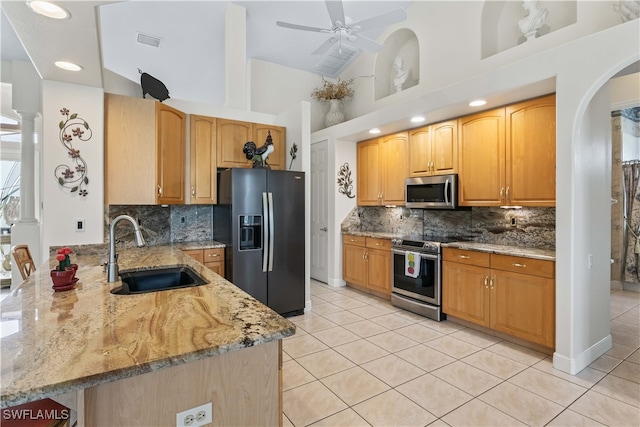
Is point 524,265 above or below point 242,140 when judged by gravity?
below

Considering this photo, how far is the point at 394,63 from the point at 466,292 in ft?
12.3

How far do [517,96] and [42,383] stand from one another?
3739 mm

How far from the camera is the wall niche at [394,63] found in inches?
193

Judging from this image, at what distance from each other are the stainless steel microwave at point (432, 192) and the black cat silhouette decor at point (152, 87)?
317cm

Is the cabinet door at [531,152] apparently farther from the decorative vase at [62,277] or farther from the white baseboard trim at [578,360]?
the decorative vase at [62,277]

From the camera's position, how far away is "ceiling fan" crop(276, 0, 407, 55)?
10.2 ft

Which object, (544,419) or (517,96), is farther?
(517,96)

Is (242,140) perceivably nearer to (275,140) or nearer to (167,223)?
(275,140)

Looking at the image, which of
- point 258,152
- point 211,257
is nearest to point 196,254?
point 211,257

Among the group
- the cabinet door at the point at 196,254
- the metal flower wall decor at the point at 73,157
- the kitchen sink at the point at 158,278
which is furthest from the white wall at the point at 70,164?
the kitchen sink at the point at 158,278

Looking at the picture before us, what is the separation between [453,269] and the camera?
3533 millimetres

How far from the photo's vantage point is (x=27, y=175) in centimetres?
454

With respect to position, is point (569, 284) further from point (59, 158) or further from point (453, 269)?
point (59, 158)

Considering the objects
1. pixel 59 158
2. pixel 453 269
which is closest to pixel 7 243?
pixel 59 158
